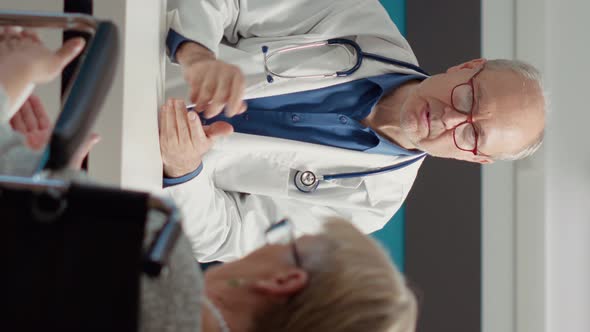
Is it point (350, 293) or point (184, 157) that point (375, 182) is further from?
point (350, 293)

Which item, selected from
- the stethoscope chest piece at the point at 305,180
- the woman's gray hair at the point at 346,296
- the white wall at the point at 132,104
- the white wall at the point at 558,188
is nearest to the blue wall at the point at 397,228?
the white wall at the point at 558,188

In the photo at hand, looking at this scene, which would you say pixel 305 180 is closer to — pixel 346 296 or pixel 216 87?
pixel 216 87

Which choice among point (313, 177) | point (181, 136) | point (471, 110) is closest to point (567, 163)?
point (471, 110)

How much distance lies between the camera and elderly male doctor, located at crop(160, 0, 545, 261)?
3.44 feet

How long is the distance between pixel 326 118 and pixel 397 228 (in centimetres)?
87

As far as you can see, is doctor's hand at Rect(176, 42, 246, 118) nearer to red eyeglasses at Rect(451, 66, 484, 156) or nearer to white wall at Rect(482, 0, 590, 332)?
red eyeglasses at Rect(451, 66, 484, 156)

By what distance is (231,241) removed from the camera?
1132 mm

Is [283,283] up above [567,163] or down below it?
above

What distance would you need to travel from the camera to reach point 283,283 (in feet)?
1.73

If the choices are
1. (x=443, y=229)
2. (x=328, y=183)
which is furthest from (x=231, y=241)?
(x=443, y=229)

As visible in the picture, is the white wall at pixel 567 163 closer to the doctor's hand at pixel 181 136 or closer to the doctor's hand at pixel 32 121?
the doctor's hand at pixel 181 136

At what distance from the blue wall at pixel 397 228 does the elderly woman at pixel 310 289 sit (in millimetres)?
1292

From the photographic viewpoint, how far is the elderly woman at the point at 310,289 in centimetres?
51

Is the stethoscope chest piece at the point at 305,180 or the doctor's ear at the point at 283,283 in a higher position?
the doctor's ear at the point at 283,283
